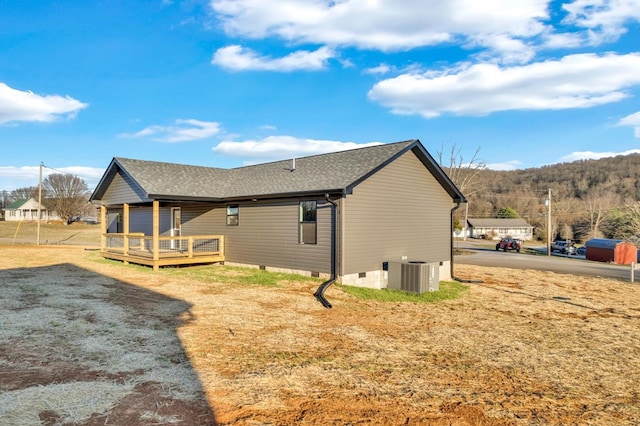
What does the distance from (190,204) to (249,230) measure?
4067mm


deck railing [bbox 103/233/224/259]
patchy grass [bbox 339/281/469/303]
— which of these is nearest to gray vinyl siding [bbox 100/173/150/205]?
deck railing [bbox 103/233/224/259]

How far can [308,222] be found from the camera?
570 inches

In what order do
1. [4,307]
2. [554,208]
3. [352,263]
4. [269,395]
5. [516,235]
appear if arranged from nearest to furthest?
[269,395], [4,307], [352,263], [554,208], [516,235]

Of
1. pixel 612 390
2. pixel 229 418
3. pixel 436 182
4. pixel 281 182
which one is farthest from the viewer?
pixel 436 182

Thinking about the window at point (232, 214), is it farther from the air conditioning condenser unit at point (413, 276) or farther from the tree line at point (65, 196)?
the tree line at point (65, 196)

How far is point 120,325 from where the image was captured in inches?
300

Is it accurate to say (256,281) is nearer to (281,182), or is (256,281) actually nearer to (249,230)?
(249,230)

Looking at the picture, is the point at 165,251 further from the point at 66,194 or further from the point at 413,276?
the point at 66,194

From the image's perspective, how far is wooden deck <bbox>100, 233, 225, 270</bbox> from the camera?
52.5ft

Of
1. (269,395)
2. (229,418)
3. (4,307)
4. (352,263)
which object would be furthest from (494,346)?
(4,307)

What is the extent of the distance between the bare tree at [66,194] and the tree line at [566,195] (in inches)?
2309

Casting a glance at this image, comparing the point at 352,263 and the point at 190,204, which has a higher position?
the point at 190,204

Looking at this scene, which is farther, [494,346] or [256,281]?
[256,281]

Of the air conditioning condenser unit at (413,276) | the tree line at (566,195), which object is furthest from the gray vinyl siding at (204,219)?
the tree line at (566,195)
